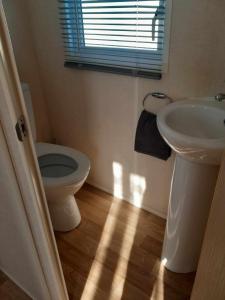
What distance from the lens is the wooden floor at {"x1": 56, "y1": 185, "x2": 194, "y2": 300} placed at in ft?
4.11

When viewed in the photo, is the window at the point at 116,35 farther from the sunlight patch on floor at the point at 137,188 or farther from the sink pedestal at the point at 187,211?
the sunlight patch on floor at the point at 137,188

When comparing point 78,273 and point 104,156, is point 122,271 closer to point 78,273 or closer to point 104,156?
point 78,273

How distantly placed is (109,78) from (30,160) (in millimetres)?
911

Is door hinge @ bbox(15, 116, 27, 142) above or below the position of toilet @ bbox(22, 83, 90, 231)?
above

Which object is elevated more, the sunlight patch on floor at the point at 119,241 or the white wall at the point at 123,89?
the white wall at the point at 123,89

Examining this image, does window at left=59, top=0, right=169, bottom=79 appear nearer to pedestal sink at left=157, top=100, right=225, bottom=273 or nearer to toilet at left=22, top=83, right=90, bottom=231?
pedestal sink at left=157, top=100, right=225, bottom=273

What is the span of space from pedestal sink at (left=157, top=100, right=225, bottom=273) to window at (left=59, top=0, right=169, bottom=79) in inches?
11.4

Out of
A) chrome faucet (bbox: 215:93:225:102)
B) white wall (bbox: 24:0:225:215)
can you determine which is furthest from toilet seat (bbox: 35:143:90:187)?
chrome faucet (bbox: 215:93:225:102)

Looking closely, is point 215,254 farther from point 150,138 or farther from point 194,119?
point 150,138

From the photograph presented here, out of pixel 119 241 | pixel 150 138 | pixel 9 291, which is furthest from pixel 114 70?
pixel 9 291

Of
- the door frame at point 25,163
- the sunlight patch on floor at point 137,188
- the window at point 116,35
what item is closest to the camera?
the door frame at point 25,163

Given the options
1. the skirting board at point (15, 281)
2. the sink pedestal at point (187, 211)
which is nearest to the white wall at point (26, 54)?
the skirting board at point (15, 281)

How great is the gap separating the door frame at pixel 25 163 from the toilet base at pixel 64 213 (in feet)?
1.84

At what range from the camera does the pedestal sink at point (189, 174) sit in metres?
0.95
